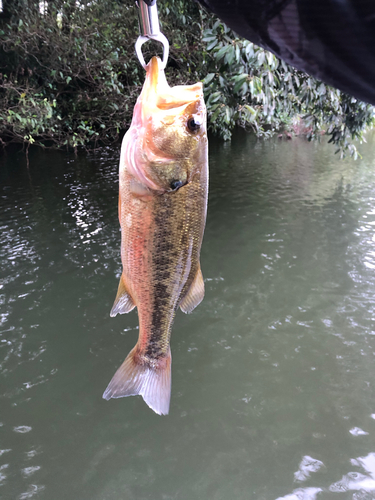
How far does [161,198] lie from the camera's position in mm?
1378

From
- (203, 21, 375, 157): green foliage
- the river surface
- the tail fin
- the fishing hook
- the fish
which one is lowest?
the river surface

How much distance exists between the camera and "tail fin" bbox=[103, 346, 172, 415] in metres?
1.53

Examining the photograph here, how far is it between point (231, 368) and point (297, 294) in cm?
215

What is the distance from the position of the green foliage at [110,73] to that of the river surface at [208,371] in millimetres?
2694

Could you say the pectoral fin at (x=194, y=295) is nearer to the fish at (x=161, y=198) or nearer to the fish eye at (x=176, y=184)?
the fish at (x=161, y=198)

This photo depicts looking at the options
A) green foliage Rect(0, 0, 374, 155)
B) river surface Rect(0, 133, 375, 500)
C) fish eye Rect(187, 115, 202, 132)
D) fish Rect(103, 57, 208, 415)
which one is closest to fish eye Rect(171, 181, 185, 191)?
fish Rect(103, 57, 208, 415)

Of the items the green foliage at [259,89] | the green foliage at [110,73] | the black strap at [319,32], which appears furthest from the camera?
the green foliage at [110,73]

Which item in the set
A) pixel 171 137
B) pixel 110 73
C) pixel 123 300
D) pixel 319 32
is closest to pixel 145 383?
pixel 123 300

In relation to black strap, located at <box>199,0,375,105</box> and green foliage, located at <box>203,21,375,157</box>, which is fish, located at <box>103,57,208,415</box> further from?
green foliage, located at <box>203,21,375,157</box>

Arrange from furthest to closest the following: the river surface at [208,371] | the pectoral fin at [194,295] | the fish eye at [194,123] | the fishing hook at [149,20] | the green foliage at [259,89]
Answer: the green foliage at [259,89], the river surface at [208,371], the pectoral fin at [194,295], the fish eye at [194,123], the fishing hook at [149,20]

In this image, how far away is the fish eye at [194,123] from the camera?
1322 mm

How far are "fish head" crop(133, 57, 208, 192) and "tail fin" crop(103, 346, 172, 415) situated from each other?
85cm

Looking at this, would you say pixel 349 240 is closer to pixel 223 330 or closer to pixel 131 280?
pixel 223 330

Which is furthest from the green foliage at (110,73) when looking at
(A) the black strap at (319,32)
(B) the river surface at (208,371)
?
(A) the black strap at (319,32)
